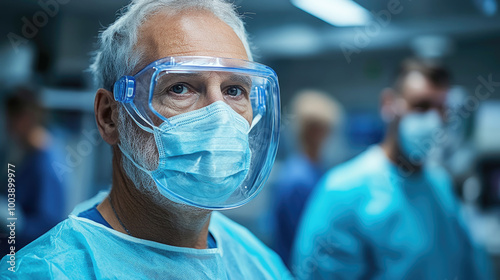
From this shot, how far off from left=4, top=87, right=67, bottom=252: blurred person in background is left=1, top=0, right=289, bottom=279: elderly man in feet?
2.71

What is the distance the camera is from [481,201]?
11.4 feet

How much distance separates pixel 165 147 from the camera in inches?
34.9

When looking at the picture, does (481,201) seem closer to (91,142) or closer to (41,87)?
(91,142)

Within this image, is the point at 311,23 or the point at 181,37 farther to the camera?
the point at 311,23

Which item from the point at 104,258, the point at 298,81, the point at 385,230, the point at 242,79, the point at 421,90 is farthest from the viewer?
the point at 298,81

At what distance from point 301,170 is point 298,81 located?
6.77ft

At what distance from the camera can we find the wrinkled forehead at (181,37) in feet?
2.98

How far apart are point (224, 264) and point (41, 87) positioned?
66.3 inches

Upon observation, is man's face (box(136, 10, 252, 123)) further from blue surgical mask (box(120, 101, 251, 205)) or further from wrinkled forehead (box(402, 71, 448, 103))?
wrinkled forehead (box(402, 71, 448, 103))

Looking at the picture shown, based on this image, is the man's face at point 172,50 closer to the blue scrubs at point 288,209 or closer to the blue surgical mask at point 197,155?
the blue surgical mask at point 197,155

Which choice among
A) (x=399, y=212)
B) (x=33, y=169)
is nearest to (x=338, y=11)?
(x=399, y=212)

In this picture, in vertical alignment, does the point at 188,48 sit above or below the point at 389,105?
above

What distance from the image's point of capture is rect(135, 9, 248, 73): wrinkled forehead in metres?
0.91

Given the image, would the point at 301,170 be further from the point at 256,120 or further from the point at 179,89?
the point at 179,89
